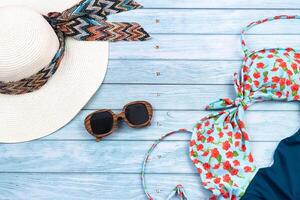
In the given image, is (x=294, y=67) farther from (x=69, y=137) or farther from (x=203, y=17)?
(x=69, y=137)

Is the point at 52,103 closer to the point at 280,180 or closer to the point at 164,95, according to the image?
the point at 164,95

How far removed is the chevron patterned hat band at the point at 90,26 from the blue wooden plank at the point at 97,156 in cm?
19

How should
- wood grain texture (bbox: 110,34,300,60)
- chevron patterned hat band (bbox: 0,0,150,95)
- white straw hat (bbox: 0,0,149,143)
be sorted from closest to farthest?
white straw hat (bbox: 0,0,149,143)
chevron patterned hat band (bbox: 0,0,150,95)
wood grain texture (bbox: 110,34,300,60)

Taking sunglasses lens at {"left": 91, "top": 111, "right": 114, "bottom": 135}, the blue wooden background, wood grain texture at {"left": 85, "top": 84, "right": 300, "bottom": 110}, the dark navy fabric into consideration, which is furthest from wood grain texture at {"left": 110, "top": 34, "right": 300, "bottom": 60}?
the dark navy fabric

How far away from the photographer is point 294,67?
3.95ft

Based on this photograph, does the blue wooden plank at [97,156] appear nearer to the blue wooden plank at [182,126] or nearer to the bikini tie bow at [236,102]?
the blue wooden plank at [182,126]

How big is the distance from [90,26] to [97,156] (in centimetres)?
43

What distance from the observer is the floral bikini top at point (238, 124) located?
113 centimetres

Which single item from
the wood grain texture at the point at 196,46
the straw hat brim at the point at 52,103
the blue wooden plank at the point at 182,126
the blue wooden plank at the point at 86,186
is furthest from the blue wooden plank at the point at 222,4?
the blue wooden plank at the point at 86,186

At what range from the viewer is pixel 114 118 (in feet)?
3.94

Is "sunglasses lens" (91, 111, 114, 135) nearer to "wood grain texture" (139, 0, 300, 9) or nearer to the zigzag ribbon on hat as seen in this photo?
the zigzag ribbon on hat

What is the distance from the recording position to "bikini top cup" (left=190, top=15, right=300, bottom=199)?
1.13 metres

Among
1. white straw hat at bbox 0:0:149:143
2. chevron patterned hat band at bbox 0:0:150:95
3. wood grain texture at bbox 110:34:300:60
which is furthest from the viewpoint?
wood grain texture at bbox 110:34:300:60

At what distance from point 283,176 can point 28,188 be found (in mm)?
748
